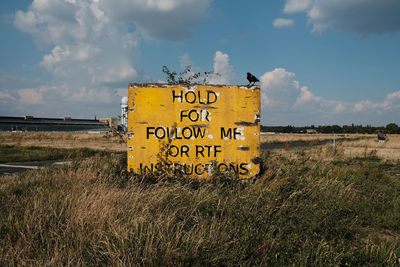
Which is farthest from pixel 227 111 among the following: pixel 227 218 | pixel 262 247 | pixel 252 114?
pixel 262 247

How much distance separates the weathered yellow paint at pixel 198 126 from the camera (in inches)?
242

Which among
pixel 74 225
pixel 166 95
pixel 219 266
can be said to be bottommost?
pixel 219 266

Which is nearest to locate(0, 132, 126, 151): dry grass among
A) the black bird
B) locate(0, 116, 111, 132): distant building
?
the black bird

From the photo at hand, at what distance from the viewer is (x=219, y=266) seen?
9.32 ft

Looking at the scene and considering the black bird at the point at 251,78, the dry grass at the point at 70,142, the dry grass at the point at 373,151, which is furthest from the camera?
the dry grass at the point at 70,142

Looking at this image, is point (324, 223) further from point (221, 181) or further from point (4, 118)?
point (4, 118)

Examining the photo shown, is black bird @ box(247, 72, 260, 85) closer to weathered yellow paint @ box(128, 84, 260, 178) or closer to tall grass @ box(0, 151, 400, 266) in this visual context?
weathered yellow paint @ box(128, 84, 260, 178)

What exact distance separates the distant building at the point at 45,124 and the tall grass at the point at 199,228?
3874 inches

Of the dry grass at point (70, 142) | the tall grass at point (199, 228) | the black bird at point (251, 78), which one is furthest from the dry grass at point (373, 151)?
the dry grass at point (70, 142)

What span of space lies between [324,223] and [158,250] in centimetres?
261

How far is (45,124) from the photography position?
117m

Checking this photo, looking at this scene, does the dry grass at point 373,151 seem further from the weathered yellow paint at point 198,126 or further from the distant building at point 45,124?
the distant building at point 45,124

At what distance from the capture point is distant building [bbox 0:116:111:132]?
10750 cm

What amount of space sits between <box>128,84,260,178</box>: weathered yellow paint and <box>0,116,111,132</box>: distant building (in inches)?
3793
